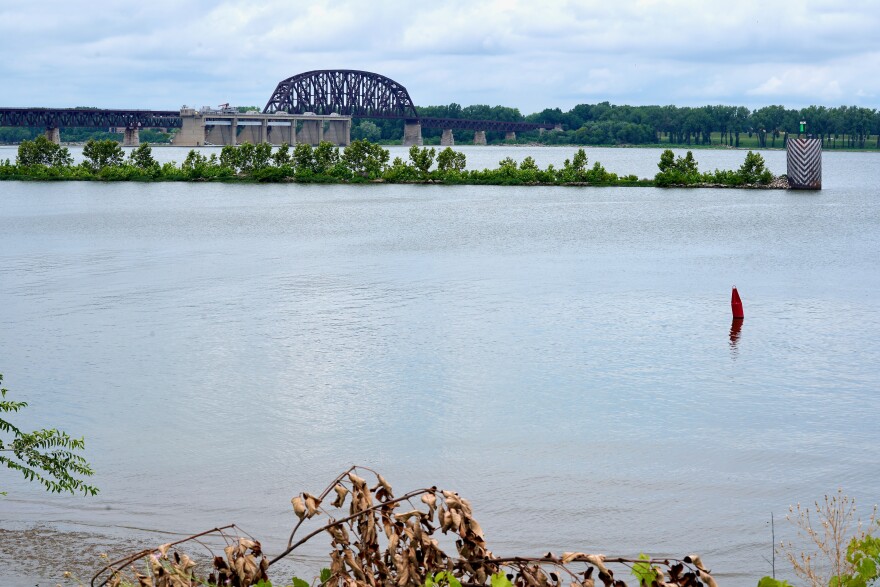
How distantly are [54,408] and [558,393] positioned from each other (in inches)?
314

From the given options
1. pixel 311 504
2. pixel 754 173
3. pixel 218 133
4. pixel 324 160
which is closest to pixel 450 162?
pixel 324 160

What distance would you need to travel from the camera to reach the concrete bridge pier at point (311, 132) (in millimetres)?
188625

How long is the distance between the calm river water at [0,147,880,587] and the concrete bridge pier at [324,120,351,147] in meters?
152

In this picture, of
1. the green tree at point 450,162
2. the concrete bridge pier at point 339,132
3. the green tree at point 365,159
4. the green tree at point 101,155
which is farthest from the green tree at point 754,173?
the concrete bridge pier at point 339,132

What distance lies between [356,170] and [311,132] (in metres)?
103

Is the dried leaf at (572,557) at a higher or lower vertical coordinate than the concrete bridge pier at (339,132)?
lower

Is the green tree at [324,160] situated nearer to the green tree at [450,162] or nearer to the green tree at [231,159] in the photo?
the green tree at [231,159]

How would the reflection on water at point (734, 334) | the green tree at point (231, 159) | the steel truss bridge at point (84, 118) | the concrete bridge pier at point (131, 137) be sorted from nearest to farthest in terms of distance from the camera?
the reflection on water at point (734, 334) → the green tree at point (231, 159) → the steel truss bridge at point (84, 118) → the concrete bridge pier at point (131, 137)

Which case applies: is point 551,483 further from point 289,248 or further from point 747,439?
point 289,248

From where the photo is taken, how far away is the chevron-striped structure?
3026 inches

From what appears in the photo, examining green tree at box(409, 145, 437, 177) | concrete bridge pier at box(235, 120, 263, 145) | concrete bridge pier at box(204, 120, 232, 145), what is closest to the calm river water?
green tree at box(409, 145, 437, 177)

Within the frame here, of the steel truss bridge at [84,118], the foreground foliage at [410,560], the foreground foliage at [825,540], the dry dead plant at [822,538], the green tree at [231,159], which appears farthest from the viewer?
the steel truss bridge at [84,118]

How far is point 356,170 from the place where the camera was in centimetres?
8931

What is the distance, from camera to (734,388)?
1922 centimetres
